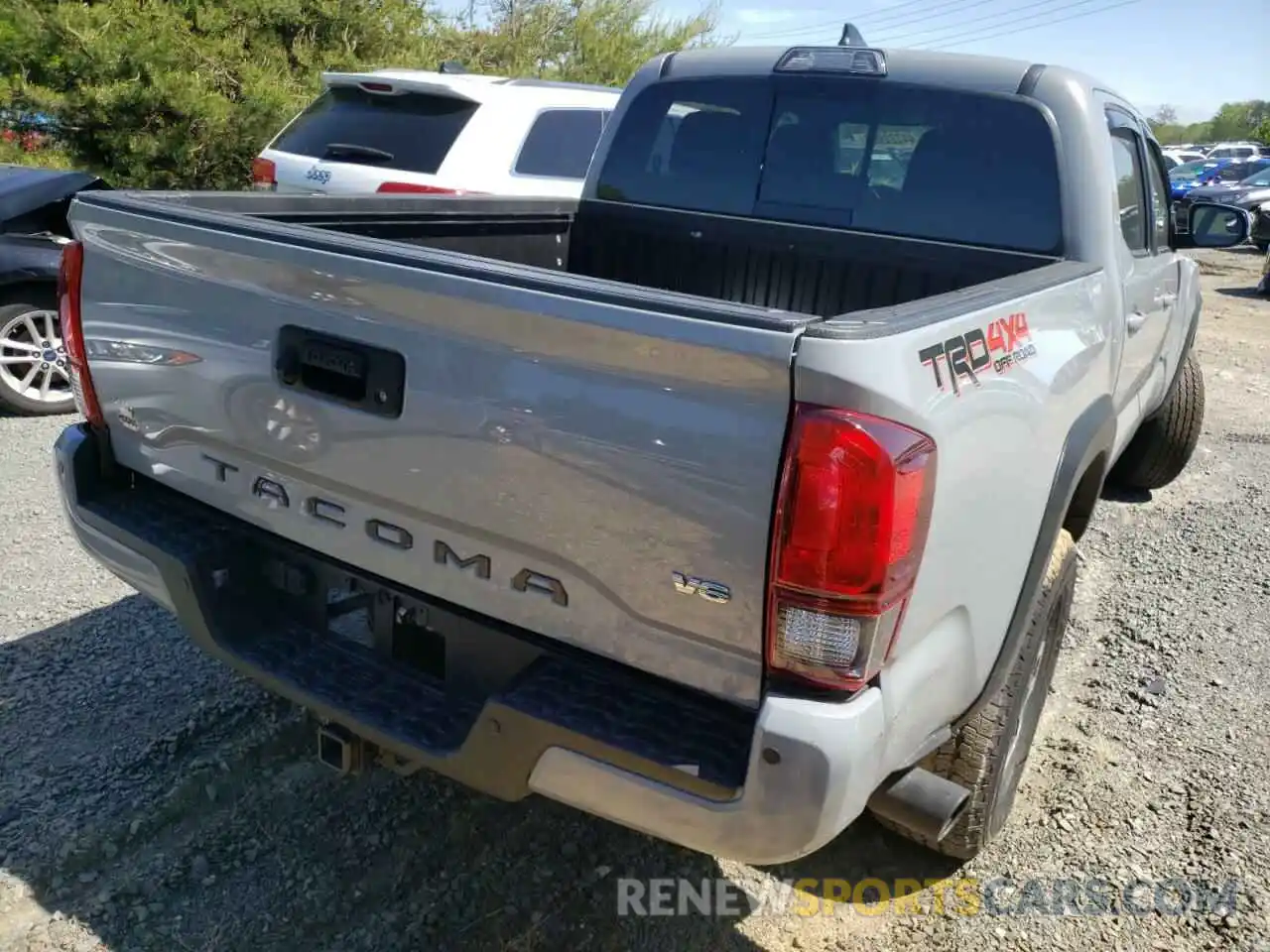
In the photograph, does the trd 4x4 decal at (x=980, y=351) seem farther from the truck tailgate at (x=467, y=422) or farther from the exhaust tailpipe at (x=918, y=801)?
the exhaust tailpipe at (x=918, y=801)

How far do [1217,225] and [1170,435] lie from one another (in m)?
1.44

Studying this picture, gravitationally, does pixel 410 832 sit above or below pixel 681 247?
below

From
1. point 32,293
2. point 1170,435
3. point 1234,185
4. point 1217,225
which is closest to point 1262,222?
point 1234,185

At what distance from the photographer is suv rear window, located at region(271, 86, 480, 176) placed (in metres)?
6.39

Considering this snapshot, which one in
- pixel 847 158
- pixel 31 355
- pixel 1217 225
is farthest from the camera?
pixel 31 355

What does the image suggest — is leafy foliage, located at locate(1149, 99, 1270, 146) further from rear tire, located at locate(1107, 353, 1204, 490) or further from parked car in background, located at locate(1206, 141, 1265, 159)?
rear tire, located at locate(1107, 353, 1204, 490)

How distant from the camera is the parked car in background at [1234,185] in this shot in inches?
797

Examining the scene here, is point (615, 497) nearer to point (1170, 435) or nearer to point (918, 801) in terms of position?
point (918, 801)

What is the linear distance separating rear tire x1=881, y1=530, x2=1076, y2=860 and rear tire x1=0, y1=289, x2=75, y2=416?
5289mm

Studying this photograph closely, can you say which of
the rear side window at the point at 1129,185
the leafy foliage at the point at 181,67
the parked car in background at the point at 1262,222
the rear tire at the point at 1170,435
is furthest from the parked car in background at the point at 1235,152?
the rear side window at the point at 1129,185

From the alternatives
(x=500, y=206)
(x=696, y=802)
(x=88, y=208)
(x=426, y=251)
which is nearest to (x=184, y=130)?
(x=500, y=206)

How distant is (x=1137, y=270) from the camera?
3.61 metres

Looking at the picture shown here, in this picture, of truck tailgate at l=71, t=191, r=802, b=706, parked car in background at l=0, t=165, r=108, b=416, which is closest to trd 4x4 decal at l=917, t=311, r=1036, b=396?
truck tailgate at l=71, t=191, r=802, b=706

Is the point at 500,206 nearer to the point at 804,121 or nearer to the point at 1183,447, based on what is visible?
the point at 804,121
